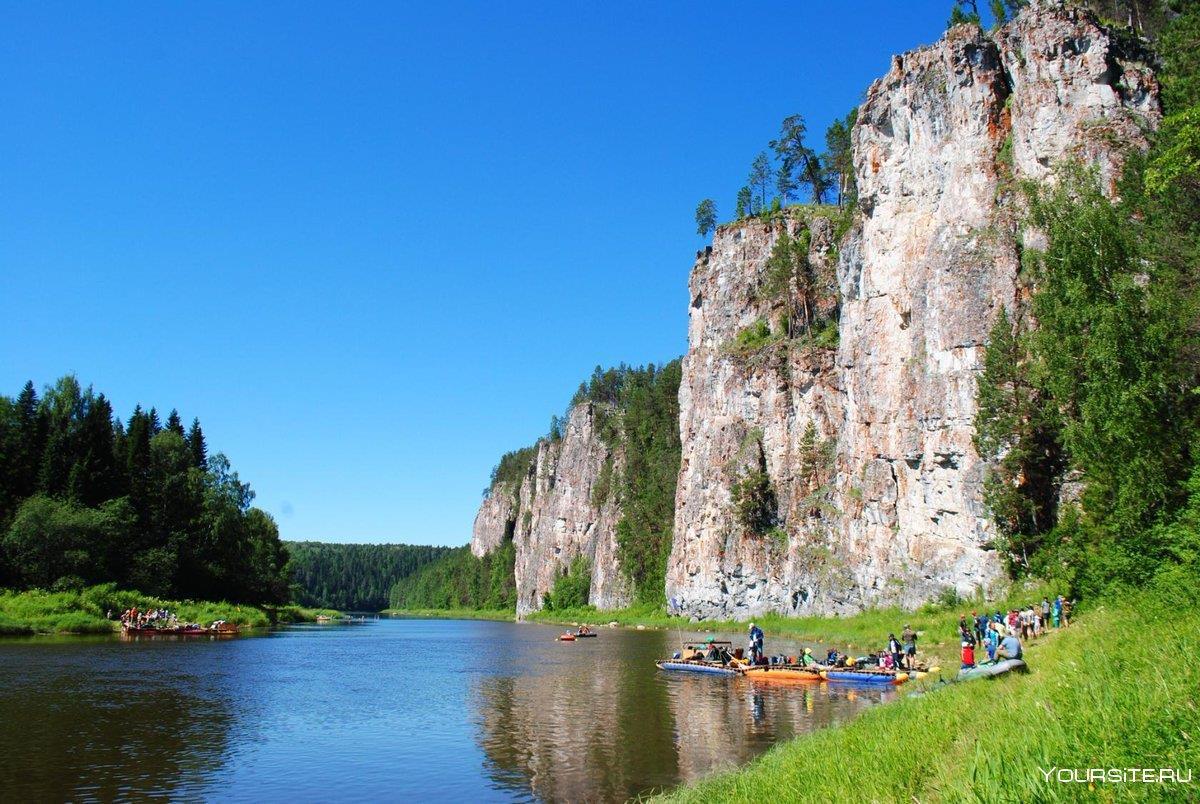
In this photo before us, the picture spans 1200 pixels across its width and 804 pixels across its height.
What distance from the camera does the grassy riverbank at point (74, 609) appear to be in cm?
5034

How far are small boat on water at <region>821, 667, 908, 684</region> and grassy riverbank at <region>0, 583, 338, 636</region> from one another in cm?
4980

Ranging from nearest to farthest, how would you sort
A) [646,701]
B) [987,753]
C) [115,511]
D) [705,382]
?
1. [987,753]
2. [646,701]
3. [115,511]
4. [705,382]

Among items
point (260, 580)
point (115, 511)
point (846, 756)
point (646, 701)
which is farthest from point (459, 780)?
point (260, 580)

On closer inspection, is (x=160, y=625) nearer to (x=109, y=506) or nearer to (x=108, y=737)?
(x=109, y=506)

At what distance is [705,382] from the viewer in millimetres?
83188

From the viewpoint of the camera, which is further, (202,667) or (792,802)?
(202,667)

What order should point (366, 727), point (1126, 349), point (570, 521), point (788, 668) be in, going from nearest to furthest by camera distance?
point (366, 727) < point (1126, 349) < point (788, 668) < point (570, 521)

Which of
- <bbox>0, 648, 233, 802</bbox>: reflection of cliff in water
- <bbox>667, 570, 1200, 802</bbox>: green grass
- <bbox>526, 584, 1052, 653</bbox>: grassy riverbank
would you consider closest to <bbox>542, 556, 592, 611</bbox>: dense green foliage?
<bbox>526, 584, 1052, 653</bbox>: grassy riverbank

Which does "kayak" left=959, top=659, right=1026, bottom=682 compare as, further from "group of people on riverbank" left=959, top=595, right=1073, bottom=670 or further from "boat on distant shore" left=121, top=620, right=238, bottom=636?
"boat on distant shore" left=121, top=620, right=238, bottom=636

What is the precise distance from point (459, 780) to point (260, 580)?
3229 inches

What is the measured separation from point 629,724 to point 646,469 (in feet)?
305

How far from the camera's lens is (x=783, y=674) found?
34.7 meters

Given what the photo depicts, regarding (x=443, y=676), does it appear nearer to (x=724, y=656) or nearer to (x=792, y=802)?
(x=724, y=656)

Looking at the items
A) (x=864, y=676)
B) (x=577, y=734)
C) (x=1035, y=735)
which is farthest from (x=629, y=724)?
(x=1035, y=735)
